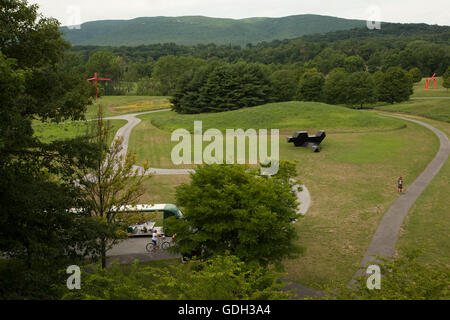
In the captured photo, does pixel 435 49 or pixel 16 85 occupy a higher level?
pixel 435 49

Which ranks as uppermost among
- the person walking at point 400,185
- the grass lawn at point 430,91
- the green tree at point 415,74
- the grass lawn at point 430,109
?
the green tree at point 415,74

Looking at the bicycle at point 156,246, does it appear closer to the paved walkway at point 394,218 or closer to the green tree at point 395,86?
the paved walkway at point 394,218

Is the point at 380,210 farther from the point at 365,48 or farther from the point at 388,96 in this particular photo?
the point at 365,48

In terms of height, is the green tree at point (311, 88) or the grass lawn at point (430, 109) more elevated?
the green tree at point (311, 88)

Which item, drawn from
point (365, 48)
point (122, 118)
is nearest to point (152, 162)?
point (122, 118)

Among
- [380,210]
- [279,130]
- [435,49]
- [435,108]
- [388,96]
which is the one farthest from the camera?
[435,49]

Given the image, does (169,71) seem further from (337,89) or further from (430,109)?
(430,109)

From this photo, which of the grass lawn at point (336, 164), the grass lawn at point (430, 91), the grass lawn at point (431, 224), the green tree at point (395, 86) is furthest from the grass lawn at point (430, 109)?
the grass lawn at point (431, 224)
